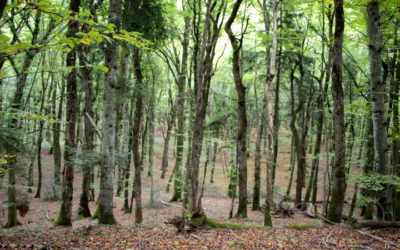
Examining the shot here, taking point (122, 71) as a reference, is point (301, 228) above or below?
below

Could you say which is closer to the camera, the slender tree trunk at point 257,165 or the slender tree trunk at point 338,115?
the slender tree trunk at point 338,115

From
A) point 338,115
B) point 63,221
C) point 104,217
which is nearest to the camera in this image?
point 338,115

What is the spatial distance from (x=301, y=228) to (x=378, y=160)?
3157mm

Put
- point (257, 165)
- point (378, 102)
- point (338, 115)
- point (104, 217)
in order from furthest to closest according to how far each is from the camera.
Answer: point (257, 165) < point (378, 102) < point (104, 217) < point (338, 115)

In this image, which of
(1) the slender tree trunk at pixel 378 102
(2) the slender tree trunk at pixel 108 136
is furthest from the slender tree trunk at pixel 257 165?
(2) the slender tree trunk at pixel 108 136

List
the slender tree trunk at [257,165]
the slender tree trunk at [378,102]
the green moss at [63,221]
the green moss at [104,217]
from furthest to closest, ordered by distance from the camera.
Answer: the slender tree trunk at [257,165]
the green moss at [63,221]
the slender tree trunk at [378,102]
the green moss at [104,217]

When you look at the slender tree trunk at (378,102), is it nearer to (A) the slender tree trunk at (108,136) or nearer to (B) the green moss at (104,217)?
(A) the slender tree trunk at (108,136)

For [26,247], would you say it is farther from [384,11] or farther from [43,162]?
[43,162]

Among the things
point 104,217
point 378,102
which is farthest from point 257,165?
point 104,217

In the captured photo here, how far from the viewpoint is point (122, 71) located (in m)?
10.5

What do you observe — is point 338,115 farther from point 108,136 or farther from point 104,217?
point 104,217

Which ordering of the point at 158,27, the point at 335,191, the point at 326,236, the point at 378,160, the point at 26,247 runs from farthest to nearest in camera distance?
the point at 158,27
the point at 378,160
the point at 335,191
the point at 326,236
the point at 26,247

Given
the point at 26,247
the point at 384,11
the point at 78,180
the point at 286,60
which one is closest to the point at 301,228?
the point at 26,247

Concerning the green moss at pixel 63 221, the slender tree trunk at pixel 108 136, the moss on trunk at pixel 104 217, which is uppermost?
the slender tree trunk at pixel 108 136
